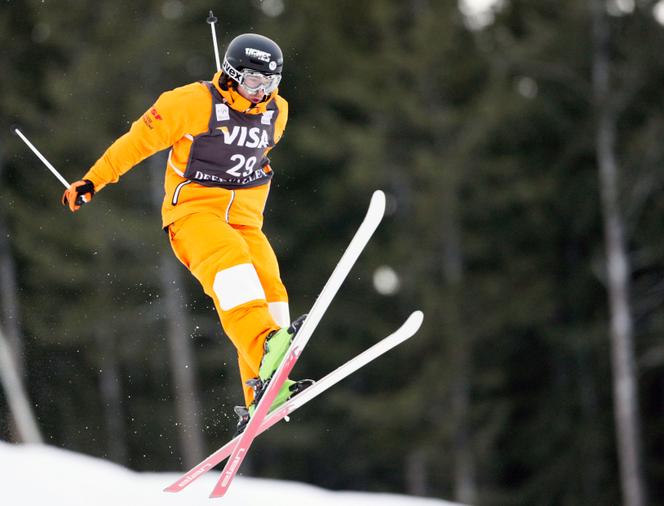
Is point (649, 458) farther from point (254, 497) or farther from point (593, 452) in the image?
point (254, 497)

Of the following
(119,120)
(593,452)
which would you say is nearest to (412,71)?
(119,120)

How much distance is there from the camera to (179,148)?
4.88m

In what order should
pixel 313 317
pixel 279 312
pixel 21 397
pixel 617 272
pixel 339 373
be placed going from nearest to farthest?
pixel 313 317 → pixel 339 373 → pixel 279 312 → pixel 21 397 → pixel 617 272

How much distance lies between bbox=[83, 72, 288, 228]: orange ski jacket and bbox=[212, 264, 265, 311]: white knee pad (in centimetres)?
35

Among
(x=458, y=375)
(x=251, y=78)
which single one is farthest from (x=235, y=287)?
(x=458, y=375)

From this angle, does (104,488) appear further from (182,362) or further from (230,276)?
(182,362)

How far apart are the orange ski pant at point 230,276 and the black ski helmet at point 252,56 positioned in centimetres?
71

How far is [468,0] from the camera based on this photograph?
17.6 metres

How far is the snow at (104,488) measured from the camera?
15.9 feet

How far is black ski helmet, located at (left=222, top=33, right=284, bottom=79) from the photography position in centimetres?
468

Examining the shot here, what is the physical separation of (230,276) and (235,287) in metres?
0.05

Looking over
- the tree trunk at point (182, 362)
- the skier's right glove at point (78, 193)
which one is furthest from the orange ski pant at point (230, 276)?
the tree trunk at point (182, 362)

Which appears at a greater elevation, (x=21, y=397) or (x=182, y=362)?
(x=182, y=362)

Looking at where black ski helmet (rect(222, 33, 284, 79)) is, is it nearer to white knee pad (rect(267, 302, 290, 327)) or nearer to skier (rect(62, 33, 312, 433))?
skier (rect(62, 33, 312, 433))
